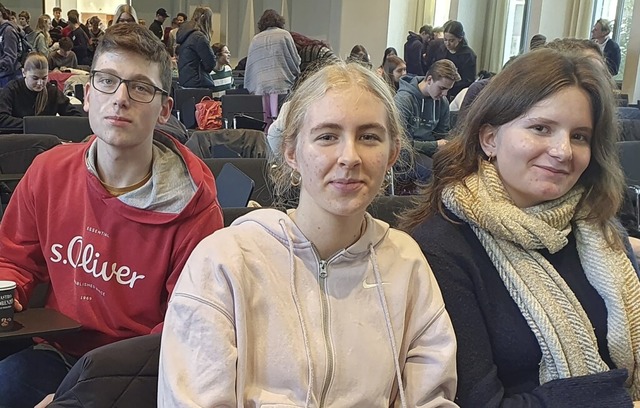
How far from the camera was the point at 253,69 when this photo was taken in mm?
5633

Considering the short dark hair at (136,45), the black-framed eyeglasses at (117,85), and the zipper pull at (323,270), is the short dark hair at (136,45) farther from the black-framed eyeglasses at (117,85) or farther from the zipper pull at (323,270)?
the zipper pull at (323,270)

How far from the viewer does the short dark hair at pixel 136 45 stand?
4.84 feet

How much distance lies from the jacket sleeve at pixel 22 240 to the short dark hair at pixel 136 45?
33cm

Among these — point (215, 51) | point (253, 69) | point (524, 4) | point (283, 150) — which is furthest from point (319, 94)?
point (524, 4)

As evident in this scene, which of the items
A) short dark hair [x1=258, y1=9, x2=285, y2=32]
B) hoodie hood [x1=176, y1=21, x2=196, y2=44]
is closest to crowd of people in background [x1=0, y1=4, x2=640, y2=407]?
short dark hair [x1=258, y1=9, x2=285, y2=32]

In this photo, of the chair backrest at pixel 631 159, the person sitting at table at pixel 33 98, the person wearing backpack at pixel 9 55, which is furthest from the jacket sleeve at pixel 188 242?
the person wearing backpack at pixel 9 55

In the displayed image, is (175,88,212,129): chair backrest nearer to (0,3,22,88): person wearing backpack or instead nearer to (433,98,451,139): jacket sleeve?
(433,98,451,139): jacket sleeve

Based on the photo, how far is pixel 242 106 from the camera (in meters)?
5.04

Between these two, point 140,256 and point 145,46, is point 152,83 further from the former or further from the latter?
point 140,256

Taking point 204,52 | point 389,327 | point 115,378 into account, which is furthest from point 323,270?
point 204,52

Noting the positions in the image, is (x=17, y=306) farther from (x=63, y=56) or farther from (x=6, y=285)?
(x=63, y=56)

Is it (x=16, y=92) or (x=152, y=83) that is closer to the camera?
(x=152, y=83)

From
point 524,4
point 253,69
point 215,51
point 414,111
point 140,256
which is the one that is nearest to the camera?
point 140,256

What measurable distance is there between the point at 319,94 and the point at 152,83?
49 cm
